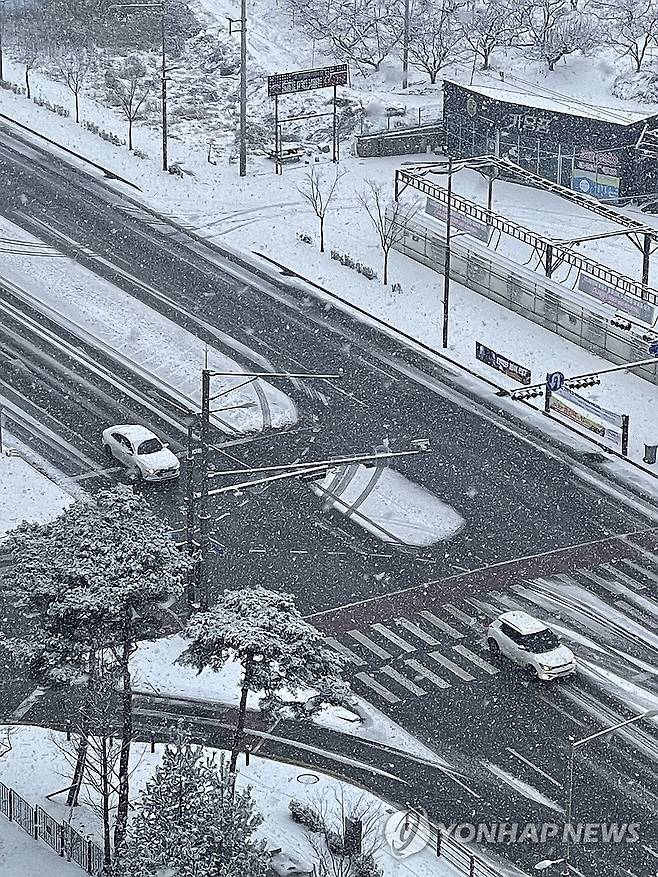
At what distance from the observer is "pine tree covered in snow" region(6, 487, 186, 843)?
108 feet

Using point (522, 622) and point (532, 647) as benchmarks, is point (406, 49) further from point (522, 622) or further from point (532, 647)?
point (532, 647)

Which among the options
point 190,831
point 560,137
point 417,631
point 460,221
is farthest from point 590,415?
point 190,831

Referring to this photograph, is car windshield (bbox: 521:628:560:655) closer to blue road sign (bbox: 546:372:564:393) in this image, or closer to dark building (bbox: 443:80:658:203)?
blue road sign (bbox: 546:372:564:393)

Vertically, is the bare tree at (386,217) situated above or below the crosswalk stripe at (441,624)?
above

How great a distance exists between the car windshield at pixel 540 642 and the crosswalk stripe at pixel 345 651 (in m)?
4.49

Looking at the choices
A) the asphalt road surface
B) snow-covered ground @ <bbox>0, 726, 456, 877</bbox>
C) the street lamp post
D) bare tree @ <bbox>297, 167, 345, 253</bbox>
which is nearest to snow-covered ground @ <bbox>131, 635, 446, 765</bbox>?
the asphalt road surface

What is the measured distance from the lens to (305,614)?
44219 mm

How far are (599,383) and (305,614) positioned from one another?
18.8 meters

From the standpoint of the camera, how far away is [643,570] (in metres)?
46.6

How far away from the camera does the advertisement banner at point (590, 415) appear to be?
54.2 meters

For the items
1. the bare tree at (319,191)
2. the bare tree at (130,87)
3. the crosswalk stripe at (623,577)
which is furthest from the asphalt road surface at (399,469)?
the bare tree at (130,87)

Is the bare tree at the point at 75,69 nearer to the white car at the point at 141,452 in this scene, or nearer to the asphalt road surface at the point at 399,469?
the asphalt road surface at the point at 399,469

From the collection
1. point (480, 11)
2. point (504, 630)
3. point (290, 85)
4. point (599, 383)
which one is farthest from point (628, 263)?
point (480, 11)

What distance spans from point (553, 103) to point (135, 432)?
3571cm
